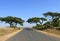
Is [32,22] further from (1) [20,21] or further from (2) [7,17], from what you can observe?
(2) [7,17]

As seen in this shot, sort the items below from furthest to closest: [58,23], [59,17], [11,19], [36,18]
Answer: [36,18], [11,19], [59,17], [58,23]

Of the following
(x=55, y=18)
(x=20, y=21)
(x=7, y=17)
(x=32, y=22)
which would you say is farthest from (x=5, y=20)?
(x=55, y=18)

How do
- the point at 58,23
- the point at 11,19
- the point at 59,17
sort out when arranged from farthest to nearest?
the point at 11,19 → the point at 59,17 → the point at 58,23

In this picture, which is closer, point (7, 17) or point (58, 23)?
point (58, 23)

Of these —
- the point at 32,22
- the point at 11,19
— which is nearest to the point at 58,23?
the point at 11,19

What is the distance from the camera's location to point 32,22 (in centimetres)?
12938

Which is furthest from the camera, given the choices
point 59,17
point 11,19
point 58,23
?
point 11,19

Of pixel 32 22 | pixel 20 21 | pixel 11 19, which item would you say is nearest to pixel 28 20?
pixel 32 22

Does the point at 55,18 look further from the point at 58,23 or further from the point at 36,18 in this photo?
the point at 36,18

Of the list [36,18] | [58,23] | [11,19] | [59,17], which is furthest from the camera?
[36,18]

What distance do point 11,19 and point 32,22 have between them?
852 inches

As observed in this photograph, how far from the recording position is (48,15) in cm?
9856

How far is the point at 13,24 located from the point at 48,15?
29377 mm

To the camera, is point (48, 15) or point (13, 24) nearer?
point (48, 15)
